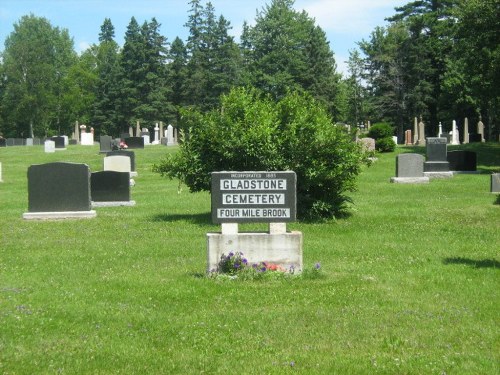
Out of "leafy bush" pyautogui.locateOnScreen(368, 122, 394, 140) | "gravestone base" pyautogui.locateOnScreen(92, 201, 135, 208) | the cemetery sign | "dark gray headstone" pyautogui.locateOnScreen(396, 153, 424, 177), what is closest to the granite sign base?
"dark gray headstone" pyautogui.locateOnScreen(396, 153, 424, 177)

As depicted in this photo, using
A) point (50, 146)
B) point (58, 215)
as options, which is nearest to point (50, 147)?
point (50, 146)

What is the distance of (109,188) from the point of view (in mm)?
20438

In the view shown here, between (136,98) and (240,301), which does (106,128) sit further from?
(240,301)

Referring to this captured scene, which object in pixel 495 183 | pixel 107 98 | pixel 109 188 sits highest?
pixel 107 98

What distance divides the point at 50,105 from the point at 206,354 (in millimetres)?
91579

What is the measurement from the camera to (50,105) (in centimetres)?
9431

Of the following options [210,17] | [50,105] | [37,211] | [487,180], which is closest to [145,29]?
[210,17]

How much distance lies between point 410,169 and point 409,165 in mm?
178

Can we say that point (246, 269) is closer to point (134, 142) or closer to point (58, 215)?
point (58, 215)

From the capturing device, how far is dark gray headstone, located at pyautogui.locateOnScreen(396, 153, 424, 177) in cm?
2758

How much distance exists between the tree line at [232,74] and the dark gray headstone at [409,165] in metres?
41.2

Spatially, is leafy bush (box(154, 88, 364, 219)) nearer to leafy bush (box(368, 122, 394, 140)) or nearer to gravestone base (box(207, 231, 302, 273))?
gravestone base (box(207, 231, 302, 273))

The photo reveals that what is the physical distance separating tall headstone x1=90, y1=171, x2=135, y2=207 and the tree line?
5142 centimetres

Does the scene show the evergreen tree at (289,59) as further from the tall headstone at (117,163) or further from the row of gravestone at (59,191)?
the row of gravestone at (59,191)
